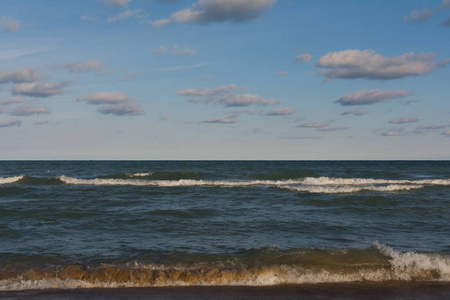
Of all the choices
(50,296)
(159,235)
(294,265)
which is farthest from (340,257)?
(50,296)

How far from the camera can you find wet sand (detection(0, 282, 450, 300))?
22.9 feet

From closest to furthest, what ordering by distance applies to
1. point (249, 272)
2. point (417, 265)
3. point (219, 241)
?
point (249, 272) < point (417, 265) < point (219, 241)

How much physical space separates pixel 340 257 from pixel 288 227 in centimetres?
394

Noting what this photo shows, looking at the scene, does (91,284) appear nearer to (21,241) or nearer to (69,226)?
(21,241)

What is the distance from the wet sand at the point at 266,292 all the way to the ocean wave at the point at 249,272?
1.03 ft

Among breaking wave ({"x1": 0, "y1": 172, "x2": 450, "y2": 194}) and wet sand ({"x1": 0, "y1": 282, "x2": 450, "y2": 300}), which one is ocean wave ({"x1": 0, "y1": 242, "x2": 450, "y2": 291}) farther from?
breaking wave ({"x1": 0, "y1": 172, "x2": 450, "y2": 194})

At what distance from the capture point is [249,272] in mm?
8180

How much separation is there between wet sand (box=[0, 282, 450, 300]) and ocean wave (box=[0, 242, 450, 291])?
313 millimetres

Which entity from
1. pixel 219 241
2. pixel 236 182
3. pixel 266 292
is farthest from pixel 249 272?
pixel 236 182

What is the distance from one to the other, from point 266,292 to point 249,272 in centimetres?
98

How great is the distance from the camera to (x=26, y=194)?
907 inches

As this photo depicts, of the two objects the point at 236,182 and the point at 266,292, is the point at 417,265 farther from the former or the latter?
the point at 236,182

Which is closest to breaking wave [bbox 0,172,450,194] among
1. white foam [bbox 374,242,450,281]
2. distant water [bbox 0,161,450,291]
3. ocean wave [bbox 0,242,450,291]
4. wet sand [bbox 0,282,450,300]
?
distant water [bbox 0,161,450,291]

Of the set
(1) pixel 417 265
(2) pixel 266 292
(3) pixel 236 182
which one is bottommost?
(2) pixel 266 292
